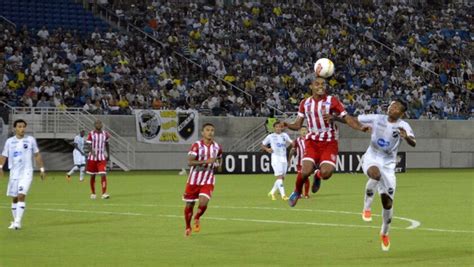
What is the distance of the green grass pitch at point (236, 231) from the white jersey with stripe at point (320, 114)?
1.79 m

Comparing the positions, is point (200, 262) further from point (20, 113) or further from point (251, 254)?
point (20, 113)

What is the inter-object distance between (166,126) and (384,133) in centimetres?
3632

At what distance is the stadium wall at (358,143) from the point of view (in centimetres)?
5153

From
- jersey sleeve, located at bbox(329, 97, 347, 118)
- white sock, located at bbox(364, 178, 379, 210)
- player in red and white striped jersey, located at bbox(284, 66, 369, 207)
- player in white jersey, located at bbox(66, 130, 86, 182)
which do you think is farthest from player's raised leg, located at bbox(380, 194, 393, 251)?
player in white jersey, located at bbox(66, 130, 86, 182)

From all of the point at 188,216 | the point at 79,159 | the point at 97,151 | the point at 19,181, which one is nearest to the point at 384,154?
the point at 188,216

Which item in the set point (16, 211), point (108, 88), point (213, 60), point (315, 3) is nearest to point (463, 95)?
point (315, 3)

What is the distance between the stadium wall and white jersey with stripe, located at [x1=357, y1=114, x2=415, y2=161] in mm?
34830

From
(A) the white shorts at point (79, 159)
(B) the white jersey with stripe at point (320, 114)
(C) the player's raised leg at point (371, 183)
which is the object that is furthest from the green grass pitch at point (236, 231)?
(A) the white shorts at point (79, 159)

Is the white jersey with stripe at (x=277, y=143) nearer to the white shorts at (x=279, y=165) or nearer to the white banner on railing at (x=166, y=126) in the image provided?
the white shorts at (x=279, y=165)

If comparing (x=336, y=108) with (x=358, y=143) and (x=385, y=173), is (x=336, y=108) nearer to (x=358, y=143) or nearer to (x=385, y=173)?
(x=385, y=173)

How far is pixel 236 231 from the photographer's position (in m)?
19.5

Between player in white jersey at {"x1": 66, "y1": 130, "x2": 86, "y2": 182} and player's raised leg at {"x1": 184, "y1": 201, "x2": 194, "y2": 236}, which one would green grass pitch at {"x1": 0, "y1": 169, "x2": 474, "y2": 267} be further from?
player in white jersey at {"x1": 66, "y1": 130, "x2": 86, "y2": 182}

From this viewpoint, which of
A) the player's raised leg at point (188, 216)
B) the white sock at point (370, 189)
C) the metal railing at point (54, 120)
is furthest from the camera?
the metal railing at point (54, 120)

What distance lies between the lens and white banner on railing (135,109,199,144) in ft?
166
